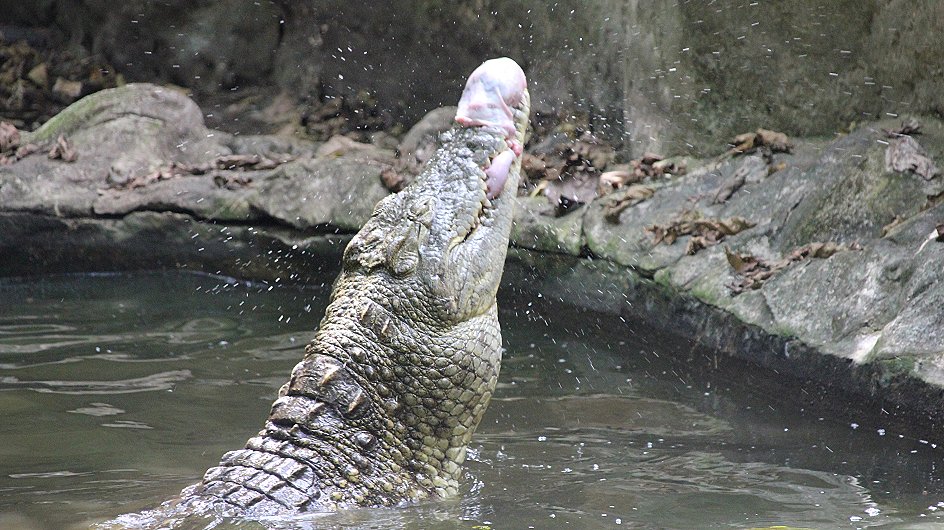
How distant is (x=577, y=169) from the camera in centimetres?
666

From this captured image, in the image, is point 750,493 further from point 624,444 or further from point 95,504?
point 95,504

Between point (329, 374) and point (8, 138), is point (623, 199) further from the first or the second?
point (8, 138)

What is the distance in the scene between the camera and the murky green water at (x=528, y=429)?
3344 millimetres

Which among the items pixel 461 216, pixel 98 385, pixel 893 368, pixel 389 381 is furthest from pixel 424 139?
pixel 389 381

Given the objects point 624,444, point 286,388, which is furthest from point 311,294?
point 286,388

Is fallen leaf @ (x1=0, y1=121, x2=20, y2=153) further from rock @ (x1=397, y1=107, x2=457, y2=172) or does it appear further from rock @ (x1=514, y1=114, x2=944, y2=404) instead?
rock @ (x1=514, y1=114, x2=944, y2=404)

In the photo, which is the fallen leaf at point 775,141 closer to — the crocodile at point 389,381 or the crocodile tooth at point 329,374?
the crocodile at point 389,381

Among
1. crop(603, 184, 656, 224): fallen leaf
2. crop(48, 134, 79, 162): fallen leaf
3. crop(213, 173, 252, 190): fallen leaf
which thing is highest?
crop(48, 134, 79, 162): fallen leaf

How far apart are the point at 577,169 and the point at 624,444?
109 inches

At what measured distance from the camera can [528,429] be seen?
445 cm

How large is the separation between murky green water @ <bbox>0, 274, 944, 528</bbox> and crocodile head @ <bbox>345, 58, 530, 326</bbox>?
26.3 inches

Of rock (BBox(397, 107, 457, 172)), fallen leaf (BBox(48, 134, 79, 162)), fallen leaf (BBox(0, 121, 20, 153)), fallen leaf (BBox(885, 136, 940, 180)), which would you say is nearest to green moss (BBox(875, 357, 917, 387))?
fallen leaf (BBox(885, 136, 940, 180))

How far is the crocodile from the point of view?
3.12m

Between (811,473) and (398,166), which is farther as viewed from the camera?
(398,166)
